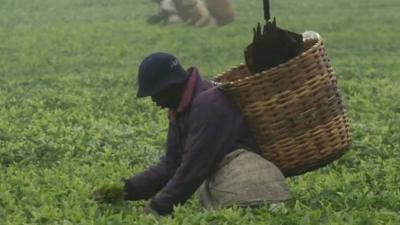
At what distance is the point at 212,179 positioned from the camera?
21.5 ft

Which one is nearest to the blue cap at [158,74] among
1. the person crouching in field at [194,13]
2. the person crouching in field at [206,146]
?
the person crouching in field at [206,146]

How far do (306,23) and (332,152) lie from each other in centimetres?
2278

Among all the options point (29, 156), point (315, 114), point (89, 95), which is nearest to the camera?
point (315, 114)

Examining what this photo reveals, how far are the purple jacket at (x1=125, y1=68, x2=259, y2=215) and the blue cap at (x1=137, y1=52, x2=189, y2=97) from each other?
0.45 ft

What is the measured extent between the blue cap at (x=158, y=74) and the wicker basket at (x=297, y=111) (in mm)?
364

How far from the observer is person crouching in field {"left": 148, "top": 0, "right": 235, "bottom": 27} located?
30.2 meters

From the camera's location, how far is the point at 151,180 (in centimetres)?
698

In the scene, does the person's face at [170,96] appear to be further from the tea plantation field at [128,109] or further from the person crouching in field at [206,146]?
the tea plantation field at [128,109]

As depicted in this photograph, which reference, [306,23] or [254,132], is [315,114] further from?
[306,23]

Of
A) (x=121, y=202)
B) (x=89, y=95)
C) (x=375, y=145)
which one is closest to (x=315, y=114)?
(x=121, y=202)

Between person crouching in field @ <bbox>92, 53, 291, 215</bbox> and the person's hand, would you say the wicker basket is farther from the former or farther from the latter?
the person's hand

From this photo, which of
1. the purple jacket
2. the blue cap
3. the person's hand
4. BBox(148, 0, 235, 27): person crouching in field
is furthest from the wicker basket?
BBox(148, 0, 235, 27): person crouching in field

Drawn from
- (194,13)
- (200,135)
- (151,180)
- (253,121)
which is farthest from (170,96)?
(194,13)

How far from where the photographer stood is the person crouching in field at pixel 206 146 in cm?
627
